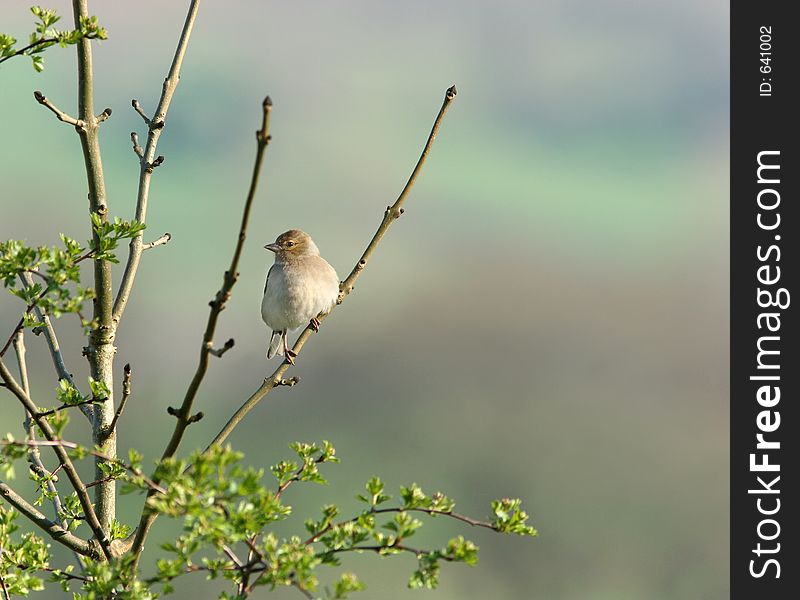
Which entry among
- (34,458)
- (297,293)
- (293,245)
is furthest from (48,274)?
(293,245)

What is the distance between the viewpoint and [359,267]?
224 inches

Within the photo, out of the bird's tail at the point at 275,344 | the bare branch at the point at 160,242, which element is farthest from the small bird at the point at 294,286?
the bare branch at the point at 160,242

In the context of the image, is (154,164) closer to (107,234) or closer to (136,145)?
(136,145)

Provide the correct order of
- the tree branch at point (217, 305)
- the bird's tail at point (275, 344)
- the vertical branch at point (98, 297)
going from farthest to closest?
the bird's tail at point (275, 344) → the vertical branch at point (98, 297) → the tree branch at point (217, 305)

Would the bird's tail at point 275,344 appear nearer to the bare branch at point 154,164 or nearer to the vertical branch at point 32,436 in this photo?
the bare branch at point 154,164

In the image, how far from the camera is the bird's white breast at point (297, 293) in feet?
31.0

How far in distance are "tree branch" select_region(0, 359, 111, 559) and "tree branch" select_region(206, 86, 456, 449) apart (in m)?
0.66

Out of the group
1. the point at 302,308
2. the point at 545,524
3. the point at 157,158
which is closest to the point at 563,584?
the point at 545,524

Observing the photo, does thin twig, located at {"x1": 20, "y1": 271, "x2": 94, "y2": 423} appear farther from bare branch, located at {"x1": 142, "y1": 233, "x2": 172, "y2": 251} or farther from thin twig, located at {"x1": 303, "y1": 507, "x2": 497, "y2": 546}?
thin twig, located at {"x1": 303, "y1": 507, "x2": 497, "y2": 546}

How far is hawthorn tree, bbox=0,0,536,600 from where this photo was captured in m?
3.33

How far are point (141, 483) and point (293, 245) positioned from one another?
23.3 ft

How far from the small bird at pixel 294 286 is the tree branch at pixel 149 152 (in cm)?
340

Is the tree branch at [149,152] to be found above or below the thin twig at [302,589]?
above

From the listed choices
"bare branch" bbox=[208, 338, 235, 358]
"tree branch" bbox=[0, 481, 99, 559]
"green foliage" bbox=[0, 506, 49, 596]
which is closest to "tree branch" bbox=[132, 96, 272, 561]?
"bare branch" bbox=[208, 338, 235, 358]
